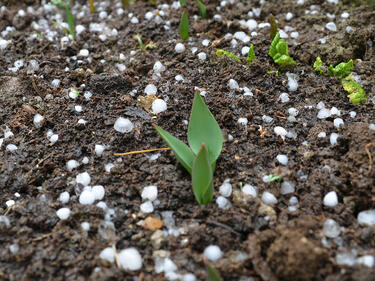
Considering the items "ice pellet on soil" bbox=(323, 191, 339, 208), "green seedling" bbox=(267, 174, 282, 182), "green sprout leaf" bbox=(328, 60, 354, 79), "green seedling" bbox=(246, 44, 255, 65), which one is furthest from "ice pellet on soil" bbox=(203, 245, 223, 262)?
"green sprout leaf" bbox=(328, 60, 354, 79)

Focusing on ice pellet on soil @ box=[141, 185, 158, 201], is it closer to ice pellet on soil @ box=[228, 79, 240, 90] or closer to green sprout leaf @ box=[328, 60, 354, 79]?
ice pellet on soil @ box=[228, 79, 240, 90]

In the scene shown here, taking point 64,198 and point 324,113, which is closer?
point 64,198

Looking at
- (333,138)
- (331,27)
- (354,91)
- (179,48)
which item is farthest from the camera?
(331,27)

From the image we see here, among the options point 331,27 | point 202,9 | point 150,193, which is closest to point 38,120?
point 150,193

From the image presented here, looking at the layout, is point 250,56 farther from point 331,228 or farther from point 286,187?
point 331,228

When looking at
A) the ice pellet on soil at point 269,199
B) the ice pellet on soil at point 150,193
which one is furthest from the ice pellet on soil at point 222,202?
the ice pellet on soil at point 150,193
